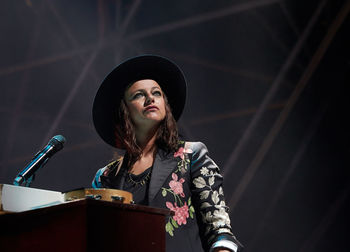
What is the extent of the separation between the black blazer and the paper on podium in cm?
49

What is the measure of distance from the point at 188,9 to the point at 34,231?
267 centimetres

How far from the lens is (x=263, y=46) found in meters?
3.43

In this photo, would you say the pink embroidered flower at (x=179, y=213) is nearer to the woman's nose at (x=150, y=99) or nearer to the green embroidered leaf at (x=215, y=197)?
the green embroidered leaf at (x=215, y=197)

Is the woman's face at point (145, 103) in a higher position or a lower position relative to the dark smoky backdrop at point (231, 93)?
lower

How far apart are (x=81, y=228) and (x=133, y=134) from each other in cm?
105

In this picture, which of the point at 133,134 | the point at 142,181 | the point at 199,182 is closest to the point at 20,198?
the point at 142,181

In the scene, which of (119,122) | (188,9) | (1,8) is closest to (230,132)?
(188,9)

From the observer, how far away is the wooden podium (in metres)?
1.02

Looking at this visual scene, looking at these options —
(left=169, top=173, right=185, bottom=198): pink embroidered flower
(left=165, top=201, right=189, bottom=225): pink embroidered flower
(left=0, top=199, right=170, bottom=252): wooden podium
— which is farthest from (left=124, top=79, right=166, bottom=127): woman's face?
(left=0, top=199, right=170, bottom=252): wooden podium

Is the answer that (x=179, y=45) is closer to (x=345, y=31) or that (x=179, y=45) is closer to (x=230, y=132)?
(x=230, y=132)

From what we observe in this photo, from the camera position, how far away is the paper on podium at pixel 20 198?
1244mm

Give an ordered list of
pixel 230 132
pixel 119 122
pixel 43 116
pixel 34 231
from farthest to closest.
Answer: pixel 230 132 → pixel 43 116 → pixel 119 122 → pixel 34 231

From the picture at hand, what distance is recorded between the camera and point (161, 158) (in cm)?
185

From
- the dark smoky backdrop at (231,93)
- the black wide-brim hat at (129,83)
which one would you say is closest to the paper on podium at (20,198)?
the black wide-brim hat at (129,83)
